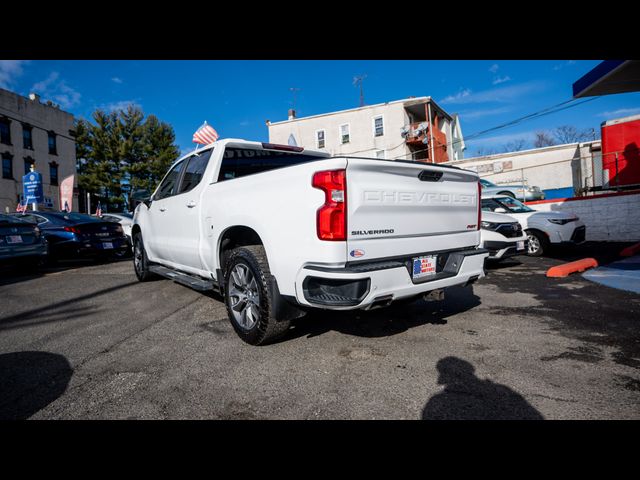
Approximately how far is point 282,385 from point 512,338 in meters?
2.23

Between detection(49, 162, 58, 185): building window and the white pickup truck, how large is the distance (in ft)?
107

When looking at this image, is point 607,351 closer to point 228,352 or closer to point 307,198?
point 307,198

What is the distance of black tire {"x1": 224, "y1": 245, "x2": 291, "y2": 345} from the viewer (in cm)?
293

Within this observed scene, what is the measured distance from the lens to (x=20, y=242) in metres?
7.60

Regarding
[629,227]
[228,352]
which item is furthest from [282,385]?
[629,227]

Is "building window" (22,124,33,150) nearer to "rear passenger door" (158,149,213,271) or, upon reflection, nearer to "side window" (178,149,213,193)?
"rear passenger door" (158,149,213,271)

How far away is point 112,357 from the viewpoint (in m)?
3.09

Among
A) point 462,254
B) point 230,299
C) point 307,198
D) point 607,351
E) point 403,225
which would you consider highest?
point 307,198

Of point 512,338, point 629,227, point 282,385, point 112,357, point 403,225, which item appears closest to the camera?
point 282,385

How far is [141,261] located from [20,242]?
11.7ft

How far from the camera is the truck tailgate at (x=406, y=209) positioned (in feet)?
8.34

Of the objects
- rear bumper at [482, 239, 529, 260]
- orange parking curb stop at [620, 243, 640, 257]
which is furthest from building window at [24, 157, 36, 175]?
orange parking curb stop at [620, 243, 640, 257]

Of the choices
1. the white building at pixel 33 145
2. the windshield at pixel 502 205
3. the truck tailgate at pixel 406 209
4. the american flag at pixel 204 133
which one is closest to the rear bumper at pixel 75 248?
the american flag at pixel 204 133

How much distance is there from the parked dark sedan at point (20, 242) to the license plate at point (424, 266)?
8516 mm
